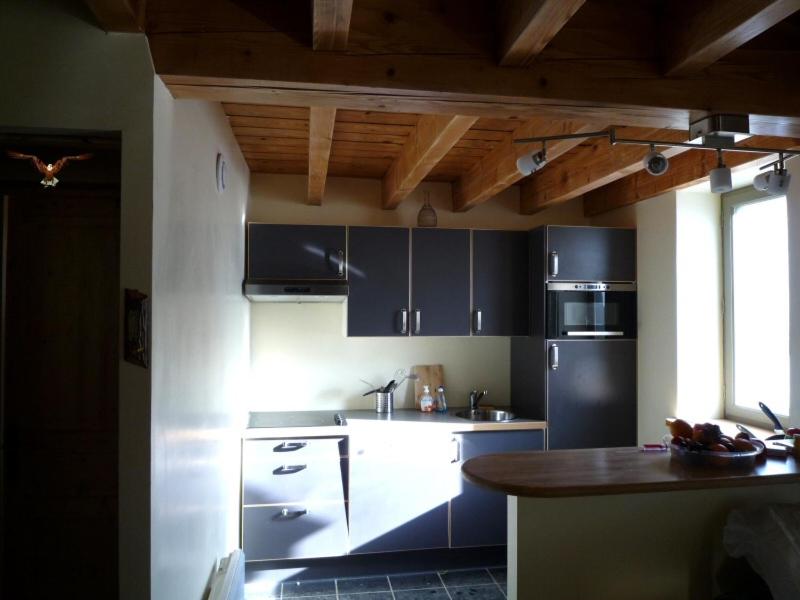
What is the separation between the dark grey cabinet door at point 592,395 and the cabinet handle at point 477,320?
47 centimetres

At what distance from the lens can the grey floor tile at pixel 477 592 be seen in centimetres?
324

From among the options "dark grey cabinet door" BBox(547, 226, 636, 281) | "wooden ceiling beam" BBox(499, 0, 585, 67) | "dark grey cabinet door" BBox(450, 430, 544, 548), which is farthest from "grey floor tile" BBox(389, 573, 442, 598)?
"wooden ceiling beam" BBox(499, 0, 585, 67)

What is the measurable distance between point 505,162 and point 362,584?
2618 mm

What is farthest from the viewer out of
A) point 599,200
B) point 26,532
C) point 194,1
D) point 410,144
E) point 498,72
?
point 599,200

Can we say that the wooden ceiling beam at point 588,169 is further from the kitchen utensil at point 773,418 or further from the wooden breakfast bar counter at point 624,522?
the wooden breakfast bar counter at point 624,522

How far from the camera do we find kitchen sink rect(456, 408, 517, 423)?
381cm

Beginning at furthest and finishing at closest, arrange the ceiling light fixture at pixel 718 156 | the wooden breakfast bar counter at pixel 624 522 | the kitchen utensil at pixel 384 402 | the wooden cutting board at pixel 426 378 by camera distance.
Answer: the wooden cutting board at pixel 426 378
the kitchen utensil at pixel 384 402
the wooden breakfast bar counter at pixel 624 522
the ceiling light fixture at pixel 718 156

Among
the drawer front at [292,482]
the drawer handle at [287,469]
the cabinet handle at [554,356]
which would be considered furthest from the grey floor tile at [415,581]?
the cabinet handle at [554,356]

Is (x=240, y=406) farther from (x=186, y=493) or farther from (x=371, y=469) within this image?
(x=186, y=493)

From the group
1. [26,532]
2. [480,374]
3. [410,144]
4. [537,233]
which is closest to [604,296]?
[537,233]

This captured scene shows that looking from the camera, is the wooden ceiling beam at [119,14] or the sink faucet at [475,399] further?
the sink faucet at [475,399]

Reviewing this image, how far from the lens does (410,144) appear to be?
2949 mm

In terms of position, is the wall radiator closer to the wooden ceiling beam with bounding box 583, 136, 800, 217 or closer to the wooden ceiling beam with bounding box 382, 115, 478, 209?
the wooden ceiling beam with bounding box 382, 115, 478, 209

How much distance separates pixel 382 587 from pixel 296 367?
1513 millimetres
